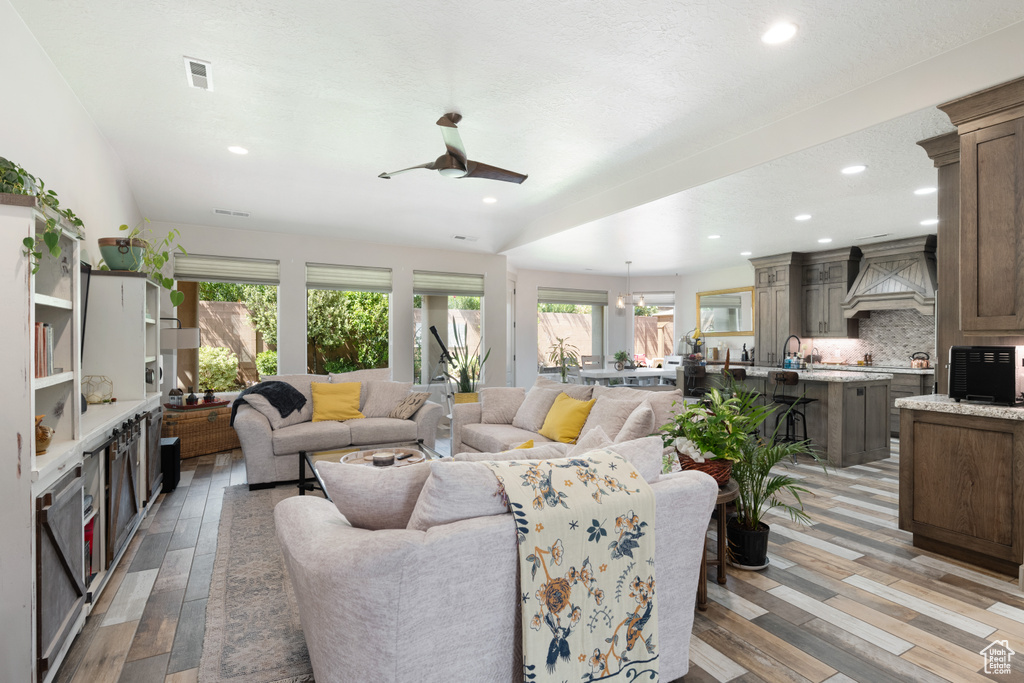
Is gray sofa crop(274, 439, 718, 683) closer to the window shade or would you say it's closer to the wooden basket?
the wooden basket

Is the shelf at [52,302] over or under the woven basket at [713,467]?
over

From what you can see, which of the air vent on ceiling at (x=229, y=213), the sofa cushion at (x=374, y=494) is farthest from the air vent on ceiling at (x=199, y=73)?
the air vent on ceiling at (x=229, y=213)

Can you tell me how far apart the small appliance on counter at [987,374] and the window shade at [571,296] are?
22.4ft

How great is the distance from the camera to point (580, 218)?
5367 mm

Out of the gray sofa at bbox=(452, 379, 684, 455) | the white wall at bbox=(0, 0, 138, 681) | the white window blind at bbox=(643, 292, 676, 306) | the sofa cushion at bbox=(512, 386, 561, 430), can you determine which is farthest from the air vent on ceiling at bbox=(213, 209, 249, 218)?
the white window blind at bbox=(643, 292, 676, 306)

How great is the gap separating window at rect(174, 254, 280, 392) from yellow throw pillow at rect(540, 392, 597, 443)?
4370 mm

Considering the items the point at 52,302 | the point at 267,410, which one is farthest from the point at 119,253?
the point at 267,410

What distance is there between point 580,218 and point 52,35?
13.7ft

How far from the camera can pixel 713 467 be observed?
2385 mm

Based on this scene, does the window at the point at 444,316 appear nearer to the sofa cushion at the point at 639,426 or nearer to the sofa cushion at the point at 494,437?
the sofa cushion at the point at 494,437

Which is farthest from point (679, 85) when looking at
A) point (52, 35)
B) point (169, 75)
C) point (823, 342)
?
point (823, 342)

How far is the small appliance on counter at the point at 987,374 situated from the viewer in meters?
2.72

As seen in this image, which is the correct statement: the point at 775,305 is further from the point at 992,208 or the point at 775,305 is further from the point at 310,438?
the point at 310,438

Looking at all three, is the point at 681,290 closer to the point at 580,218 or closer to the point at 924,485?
the point at 580,218
